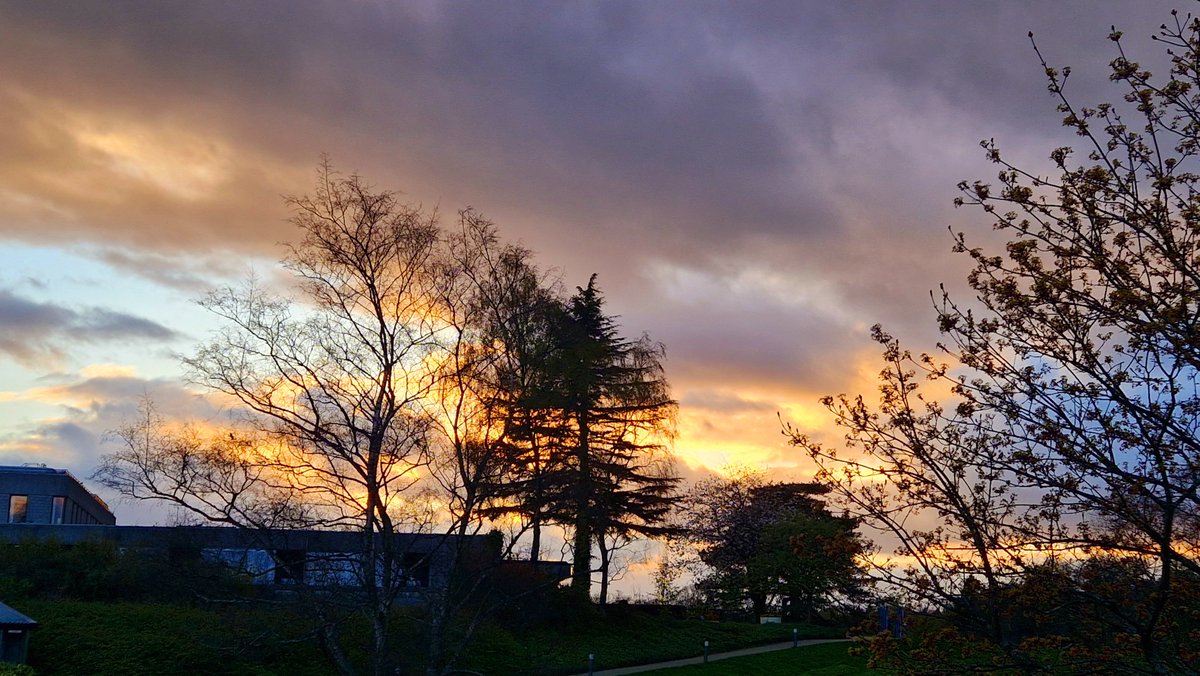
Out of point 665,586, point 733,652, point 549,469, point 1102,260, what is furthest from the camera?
point 665,586

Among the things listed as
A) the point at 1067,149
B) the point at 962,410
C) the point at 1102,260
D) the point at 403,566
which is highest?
the point at 1067,149

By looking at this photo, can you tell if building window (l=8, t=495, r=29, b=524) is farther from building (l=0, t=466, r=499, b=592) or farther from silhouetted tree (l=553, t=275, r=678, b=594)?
silhouetted tree (l=553, t=275, r=678, b=594)

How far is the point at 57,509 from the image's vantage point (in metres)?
48.6

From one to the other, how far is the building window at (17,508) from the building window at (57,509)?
1.14 m

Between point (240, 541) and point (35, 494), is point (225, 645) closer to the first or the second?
point (240, 541)

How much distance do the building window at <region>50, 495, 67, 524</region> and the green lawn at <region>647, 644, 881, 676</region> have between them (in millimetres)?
31701

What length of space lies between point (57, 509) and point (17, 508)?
181 cm

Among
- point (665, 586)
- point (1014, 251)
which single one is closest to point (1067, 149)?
point (1014, 251)

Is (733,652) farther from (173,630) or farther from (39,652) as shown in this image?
(39,652)

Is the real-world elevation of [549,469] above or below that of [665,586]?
above

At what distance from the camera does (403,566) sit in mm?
19359

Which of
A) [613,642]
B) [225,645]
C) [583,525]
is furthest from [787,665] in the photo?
[225,645]

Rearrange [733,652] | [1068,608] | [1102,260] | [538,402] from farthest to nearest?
[733,652]
[538,402]
[1068,608]
[1102,260]

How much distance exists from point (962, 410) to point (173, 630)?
23.4 m
